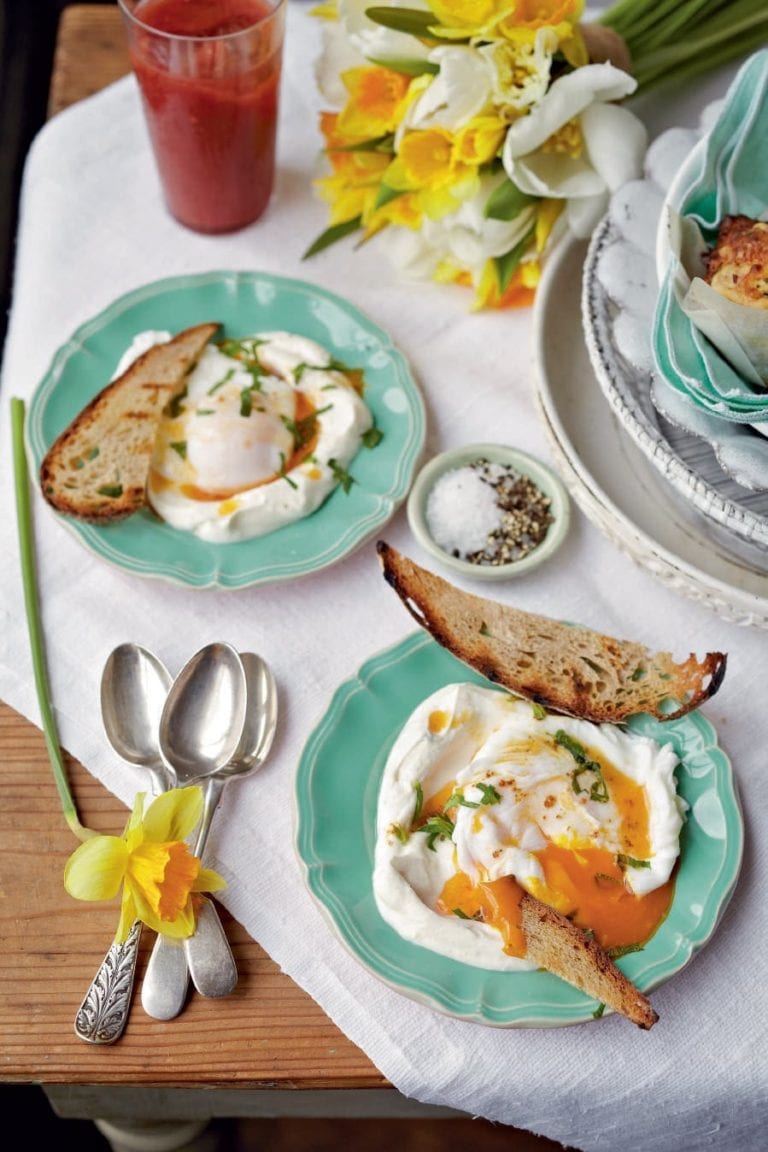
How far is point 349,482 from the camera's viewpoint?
→ 1333mm

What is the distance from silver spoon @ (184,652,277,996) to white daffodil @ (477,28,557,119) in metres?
0.69

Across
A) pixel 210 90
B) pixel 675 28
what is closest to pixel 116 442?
pixel 210 90

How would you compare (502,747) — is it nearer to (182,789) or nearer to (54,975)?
(182,789)

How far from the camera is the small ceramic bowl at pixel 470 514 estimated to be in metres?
1.28

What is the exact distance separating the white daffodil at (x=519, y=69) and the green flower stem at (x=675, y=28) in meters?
0.20

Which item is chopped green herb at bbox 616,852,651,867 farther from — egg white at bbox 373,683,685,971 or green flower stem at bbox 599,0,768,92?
green flower stem at bbox 599,0,768,92

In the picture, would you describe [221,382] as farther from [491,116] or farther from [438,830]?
[438,830]

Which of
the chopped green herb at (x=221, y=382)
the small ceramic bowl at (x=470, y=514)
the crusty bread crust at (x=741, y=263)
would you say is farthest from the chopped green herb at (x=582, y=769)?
the chopped green herb at (x=221, y=382)

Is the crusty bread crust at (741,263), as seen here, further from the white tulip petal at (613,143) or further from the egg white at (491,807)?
the egg white at (491,807)

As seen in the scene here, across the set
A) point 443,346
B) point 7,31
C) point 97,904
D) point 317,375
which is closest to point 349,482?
point 317,375

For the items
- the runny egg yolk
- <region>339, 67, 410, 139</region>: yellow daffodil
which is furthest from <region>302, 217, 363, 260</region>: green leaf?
the runny egg yolk

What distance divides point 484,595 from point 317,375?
337mm

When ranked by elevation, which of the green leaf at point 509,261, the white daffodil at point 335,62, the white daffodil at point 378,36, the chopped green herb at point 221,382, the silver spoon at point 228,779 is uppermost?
the white daffodil at point 378,36

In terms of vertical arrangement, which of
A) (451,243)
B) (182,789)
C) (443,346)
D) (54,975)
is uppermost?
(451,243)
